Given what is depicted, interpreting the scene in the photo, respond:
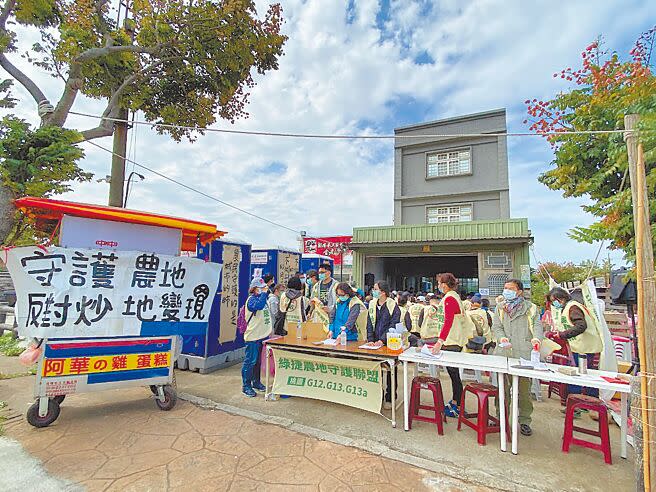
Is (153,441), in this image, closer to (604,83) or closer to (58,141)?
(58,141)

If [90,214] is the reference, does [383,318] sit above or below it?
below

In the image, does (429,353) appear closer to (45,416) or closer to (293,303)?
(293,303)

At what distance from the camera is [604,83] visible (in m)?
5.12

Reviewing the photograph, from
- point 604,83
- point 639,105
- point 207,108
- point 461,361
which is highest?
point 207,108

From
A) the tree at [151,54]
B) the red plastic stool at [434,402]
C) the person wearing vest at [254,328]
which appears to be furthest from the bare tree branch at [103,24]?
the red plastic stool at [434,402]

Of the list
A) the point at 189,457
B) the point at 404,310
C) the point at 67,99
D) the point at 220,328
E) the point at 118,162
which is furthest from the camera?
the point at 118,162

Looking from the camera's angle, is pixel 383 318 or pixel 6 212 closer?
pixel 383 318

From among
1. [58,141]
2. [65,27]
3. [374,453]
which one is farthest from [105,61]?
[374,453]

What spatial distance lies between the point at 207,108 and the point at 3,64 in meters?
3.69

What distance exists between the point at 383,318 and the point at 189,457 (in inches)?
116

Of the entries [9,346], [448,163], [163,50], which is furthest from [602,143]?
[9,346]

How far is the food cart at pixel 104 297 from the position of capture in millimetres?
3791

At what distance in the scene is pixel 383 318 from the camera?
4.91 m

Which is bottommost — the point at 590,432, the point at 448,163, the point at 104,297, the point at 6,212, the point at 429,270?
the point at 590,432
